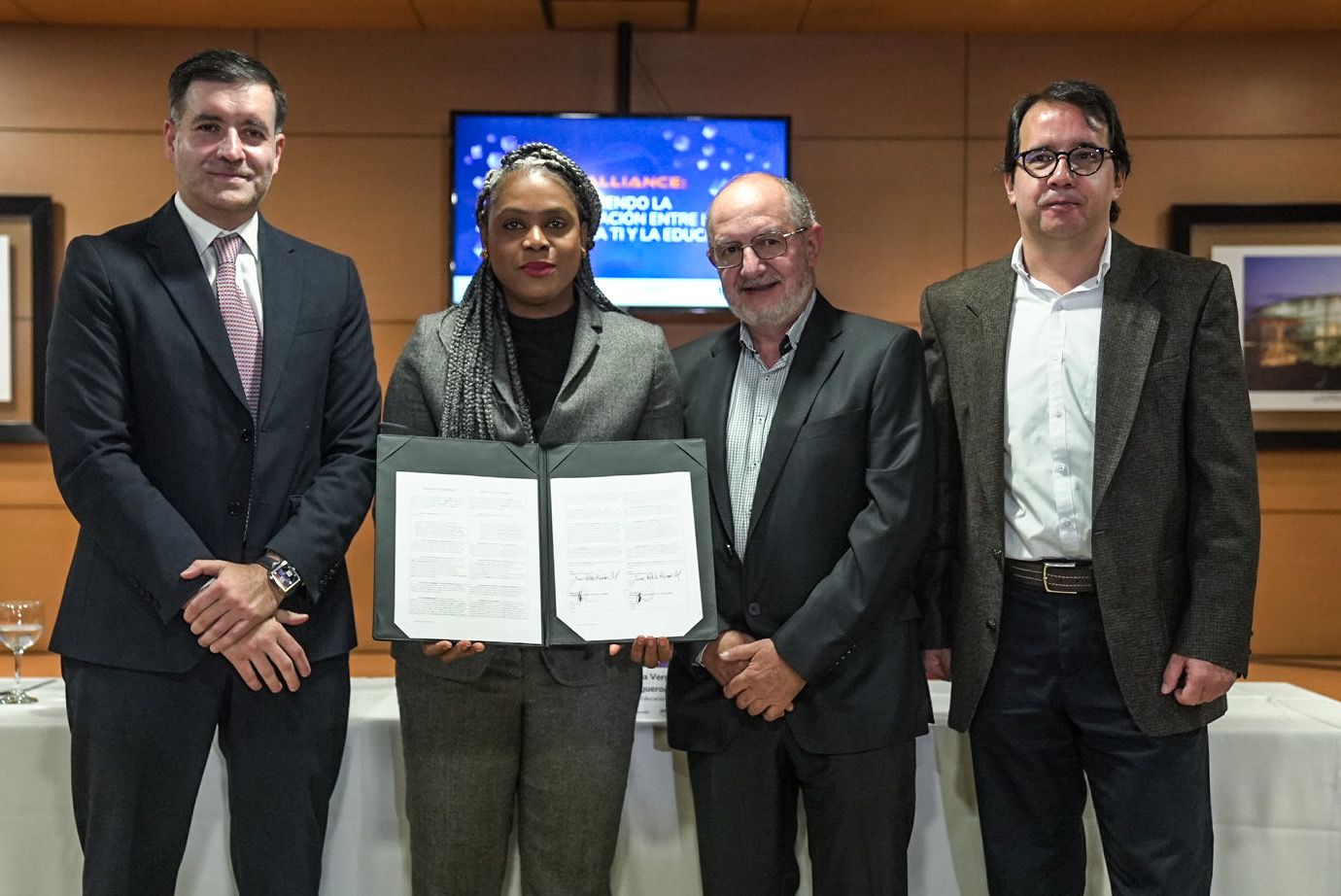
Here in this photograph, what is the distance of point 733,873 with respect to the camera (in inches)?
77.2

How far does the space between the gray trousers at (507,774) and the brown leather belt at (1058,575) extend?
2.47ft

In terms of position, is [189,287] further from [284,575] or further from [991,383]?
[991,383]

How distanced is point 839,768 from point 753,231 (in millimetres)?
954

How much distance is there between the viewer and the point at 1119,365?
6.45 ft

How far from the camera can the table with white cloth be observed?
7.23 feet

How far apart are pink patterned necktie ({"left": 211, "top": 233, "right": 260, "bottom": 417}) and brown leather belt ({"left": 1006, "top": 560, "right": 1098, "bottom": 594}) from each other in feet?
4.43

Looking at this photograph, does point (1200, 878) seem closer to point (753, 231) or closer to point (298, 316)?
point (753, 231)

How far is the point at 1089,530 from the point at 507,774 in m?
1.08

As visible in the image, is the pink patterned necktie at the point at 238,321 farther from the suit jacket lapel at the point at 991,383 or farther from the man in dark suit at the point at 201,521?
the suit jacket lapel at the point at 991,383

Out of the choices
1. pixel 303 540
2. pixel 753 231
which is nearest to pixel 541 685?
pixel 303 540

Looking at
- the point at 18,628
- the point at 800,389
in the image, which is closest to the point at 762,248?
the point at 800,389

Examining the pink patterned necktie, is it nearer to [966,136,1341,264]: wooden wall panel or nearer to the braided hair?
the braided hair

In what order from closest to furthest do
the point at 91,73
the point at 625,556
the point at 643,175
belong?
the point at 625,556 → the point at 643,175 → the point at 91,73

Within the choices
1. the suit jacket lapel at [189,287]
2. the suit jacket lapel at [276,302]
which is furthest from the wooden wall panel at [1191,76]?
the suit jacket lapel at [189,287]
